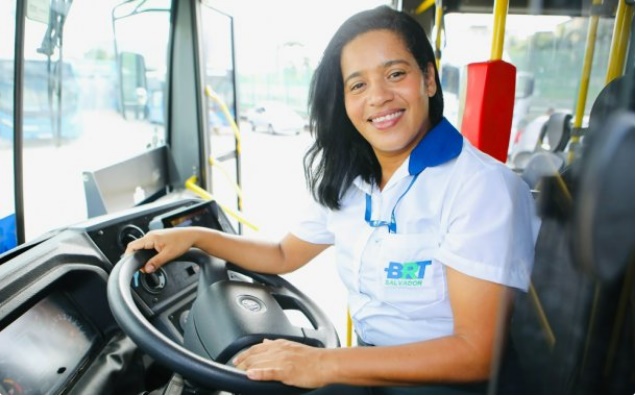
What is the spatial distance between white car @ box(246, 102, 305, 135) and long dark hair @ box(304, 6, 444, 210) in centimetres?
493

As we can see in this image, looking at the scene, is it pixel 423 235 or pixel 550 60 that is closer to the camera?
pixel 550 60

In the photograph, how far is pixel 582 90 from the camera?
948 millimetres

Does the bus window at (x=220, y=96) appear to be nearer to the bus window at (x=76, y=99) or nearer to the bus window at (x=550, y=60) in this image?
the bus window at (x=76, y=99)

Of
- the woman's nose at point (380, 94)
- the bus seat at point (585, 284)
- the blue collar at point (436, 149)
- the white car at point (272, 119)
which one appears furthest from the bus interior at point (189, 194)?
the white car at point (272, 119)

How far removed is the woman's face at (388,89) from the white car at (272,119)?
16.9ft

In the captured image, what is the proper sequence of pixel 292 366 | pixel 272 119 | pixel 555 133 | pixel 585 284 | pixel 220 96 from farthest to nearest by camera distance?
pixel 272 119 → pixel 220 96 → pixel 292 366 → pixel 555 133 → pixel 585 284

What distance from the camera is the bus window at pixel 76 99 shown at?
71.1 inches

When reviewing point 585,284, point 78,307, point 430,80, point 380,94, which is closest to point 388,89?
point 380,94

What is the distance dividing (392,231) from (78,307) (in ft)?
2.82

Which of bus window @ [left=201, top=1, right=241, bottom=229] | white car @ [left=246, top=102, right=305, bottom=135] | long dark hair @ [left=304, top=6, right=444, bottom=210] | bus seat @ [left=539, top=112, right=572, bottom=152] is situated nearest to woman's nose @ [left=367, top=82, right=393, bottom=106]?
long dark hair @ [left=304, top=6, right=444, bottom=210]

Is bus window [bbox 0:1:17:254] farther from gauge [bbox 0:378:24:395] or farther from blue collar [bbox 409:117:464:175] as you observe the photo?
blue collar [bbox 409:117:464:175]

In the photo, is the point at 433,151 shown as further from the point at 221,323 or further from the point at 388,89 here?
the point at 221,323

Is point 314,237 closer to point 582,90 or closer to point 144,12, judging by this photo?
point 582,90

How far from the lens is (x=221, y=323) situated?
112 centimetres
